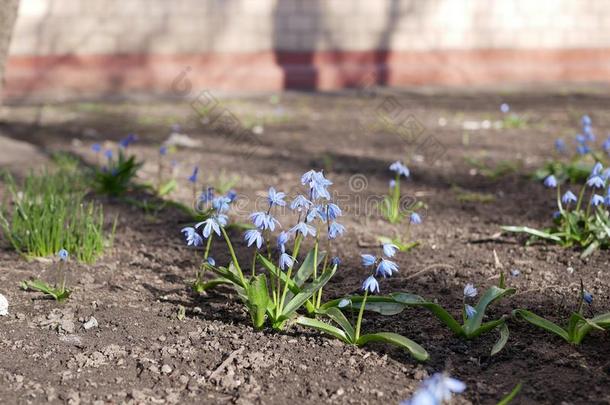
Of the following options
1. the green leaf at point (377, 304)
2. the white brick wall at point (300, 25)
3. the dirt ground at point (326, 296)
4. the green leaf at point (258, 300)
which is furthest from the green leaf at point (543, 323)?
the white brick wall at point (300, 25)

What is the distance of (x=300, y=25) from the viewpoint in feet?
35.7

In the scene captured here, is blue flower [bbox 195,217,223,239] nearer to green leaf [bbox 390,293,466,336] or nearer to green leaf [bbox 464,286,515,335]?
green leaf [bbox 390,293,466,336]

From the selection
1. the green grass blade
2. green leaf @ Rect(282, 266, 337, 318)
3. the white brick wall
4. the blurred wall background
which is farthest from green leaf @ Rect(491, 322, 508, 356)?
the white brick wall

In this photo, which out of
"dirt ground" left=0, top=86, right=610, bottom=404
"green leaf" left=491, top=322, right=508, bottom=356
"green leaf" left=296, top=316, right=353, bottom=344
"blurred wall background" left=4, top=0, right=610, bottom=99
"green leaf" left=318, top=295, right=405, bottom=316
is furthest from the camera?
"blurred wall background" left=4, top=0, right=610, bottom=99

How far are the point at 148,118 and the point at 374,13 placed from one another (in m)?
4.00

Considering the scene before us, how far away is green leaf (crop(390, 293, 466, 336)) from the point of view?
2840mm

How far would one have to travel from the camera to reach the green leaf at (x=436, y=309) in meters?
2.84

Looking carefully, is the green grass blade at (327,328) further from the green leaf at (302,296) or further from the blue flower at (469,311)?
the blue flower at (469,311)

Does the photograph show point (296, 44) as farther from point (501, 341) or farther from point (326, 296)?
point (501, 341)

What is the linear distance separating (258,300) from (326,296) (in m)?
0.51

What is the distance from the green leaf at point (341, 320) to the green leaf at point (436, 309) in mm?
228

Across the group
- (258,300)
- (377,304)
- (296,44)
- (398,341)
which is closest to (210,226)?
(258,300)

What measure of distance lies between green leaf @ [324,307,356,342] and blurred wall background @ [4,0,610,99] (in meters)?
7.95

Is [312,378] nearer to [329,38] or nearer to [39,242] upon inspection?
[39,242]
